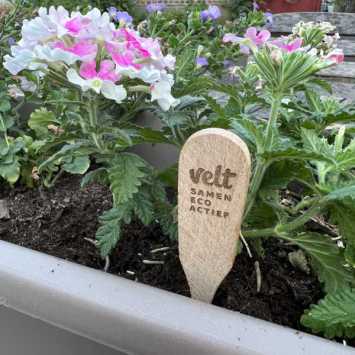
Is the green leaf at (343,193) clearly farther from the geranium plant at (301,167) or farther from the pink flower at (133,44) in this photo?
the pink flower at (133,44)

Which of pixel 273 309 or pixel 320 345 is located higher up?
pixel 320 345

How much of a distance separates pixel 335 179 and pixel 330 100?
0.21 meters

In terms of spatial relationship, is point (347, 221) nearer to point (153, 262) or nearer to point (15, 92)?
point (153, 262)

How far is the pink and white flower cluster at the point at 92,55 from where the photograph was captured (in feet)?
1.71

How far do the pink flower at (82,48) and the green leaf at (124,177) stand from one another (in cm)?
14

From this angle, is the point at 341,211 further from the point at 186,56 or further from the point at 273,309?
the point at 186,56

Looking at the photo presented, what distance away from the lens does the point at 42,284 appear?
1.64 feet

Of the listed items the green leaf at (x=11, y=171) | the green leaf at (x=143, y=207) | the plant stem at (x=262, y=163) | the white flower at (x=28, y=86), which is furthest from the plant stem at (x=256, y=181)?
the white flower at (x=28, y=86)

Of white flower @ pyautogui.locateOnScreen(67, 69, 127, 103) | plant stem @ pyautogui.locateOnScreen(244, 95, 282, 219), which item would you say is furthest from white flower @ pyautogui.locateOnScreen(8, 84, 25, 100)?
plant stem @ pyautogui.locateOnScreen(244, 95, 282, 219)

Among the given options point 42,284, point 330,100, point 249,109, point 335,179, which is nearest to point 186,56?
point 249,109

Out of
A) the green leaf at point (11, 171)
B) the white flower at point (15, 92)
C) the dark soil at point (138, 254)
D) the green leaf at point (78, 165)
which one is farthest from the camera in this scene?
the white flower at point (15, 92)

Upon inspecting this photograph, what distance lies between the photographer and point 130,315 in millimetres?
464

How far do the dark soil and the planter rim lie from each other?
0.18 metres

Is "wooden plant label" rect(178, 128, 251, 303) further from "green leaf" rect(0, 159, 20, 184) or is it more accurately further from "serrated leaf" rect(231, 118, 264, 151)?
"green leaf" rect(0, 159, 20, 184)
